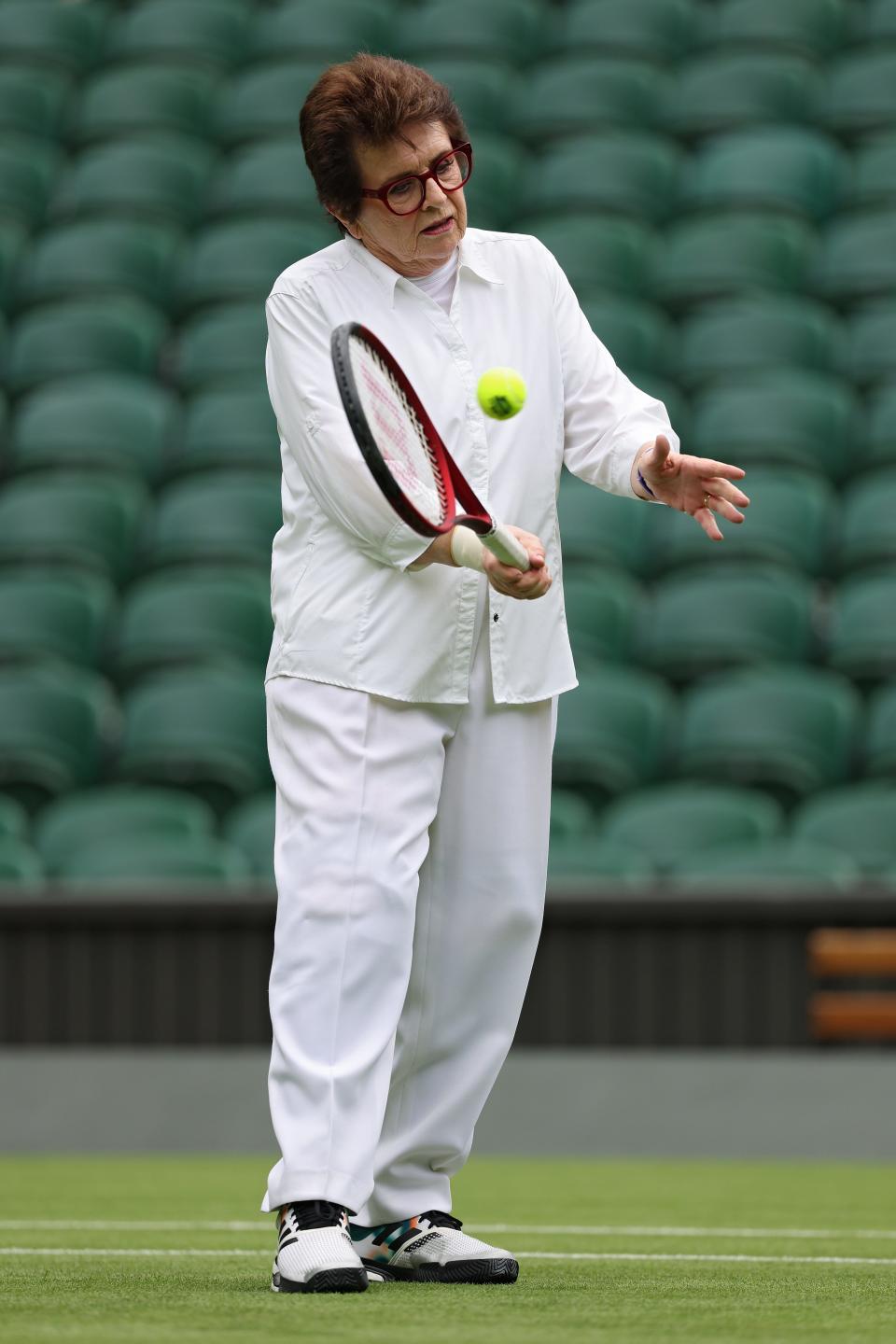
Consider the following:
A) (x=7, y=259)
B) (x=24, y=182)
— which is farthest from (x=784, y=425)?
(x=24, y=182)

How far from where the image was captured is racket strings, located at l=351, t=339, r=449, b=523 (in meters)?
2.39

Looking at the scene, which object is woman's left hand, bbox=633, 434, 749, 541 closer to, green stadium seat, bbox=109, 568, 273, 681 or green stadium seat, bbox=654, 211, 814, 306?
green stadium seat, bbox=109, 568, 273, 681

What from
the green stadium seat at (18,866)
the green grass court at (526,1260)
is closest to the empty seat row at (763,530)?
the green stadium seat at (18,866)

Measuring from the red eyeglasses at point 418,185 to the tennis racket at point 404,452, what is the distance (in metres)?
0.21

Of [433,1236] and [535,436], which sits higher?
[535,436]

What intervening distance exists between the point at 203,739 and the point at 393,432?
4.41 metres

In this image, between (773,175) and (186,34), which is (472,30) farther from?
(773,175)

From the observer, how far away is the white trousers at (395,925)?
2432 mm

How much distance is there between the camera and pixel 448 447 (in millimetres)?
2582

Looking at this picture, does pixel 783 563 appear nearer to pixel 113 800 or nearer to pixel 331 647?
pixel 113 800

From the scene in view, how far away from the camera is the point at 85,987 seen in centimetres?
563

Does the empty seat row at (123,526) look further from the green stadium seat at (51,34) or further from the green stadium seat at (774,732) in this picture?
the green stadium seat at (51,34)

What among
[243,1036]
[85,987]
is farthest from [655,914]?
[85,987]

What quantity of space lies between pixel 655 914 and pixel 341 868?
3.10m
